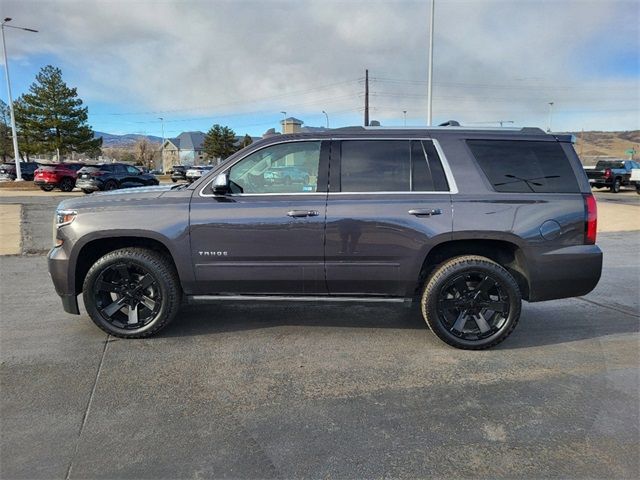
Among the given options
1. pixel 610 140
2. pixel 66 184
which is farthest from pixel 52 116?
pixel 610 140

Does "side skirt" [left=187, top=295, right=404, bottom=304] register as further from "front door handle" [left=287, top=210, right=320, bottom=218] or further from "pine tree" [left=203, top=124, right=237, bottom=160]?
"pine tree" [left=203, top=124, right=237, bottom=160]

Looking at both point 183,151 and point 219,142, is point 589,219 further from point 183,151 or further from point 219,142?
point 183,151

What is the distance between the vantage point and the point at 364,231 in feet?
13.6

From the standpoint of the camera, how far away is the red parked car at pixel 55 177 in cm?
2609

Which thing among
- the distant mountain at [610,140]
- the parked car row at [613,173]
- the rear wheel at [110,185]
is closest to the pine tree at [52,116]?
the rear wheel at [110,185]

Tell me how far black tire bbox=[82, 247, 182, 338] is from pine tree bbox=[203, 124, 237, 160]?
7479cm

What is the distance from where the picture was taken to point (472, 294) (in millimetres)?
4266

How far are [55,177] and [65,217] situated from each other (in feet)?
82.7

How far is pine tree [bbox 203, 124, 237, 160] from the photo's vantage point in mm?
77312

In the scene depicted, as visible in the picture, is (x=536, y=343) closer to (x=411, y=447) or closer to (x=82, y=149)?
(x=411, y=447)

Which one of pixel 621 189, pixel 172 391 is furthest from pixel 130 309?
pixel 621 189

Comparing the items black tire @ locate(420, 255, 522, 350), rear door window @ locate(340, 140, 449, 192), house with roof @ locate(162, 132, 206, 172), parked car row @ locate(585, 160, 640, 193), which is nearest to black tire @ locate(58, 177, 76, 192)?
rear door window @ locate(340, 140, 449, 192)

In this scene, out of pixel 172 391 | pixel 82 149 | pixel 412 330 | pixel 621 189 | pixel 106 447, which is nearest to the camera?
pixel 106 447

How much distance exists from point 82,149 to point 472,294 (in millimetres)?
50049
